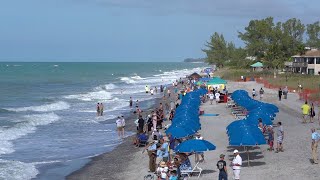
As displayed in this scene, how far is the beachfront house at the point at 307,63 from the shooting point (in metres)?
75.9

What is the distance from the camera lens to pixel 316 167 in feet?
58.1

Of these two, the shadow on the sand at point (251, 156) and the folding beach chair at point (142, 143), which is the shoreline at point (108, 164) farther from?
the shadow on the sand at point (251, 156)

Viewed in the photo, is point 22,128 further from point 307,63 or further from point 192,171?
point 307,63

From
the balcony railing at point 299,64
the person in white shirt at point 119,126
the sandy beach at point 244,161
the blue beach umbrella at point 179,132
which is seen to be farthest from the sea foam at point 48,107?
the balcony railing at point 299,64

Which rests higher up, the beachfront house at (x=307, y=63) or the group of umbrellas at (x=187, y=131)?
the beachfront house at (x=307, y=63)

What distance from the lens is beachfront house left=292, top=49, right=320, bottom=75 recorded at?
75.9 metres

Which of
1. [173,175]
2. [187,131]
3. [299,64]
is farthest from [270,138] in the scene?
[299,64]

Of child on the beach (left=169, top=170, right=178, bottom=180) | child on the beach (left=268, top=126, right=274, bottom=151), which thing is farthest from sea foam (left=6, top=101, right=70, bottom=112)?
child on the beach (left=169, top=170, right=178, bottom=180)

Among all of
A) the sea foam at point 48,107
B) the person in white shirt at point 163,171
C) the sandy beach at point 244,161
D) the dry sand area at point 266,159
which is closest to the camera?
the person in white shirt at point 163,171

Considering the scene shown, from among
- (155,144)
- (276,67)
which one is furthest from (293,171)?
(276,67)

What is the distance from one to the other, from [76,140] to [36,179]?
921 cm

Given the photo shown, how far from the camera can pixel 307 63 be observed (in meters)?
77.8

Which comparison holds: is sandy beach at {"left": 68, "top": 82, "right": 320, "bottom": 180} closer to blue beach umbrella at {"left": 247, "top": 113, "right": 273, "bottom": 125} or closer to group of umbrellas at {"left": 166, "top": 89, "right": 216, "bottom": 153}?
group of umbrellas at {"left": 166, "top": 89, "right": 216, "bottom": 153}

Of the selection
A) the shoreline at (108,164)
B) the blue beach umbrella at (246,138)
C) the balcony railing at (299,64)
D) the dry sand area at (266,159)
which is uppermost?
the balcony railing at (299,64)
